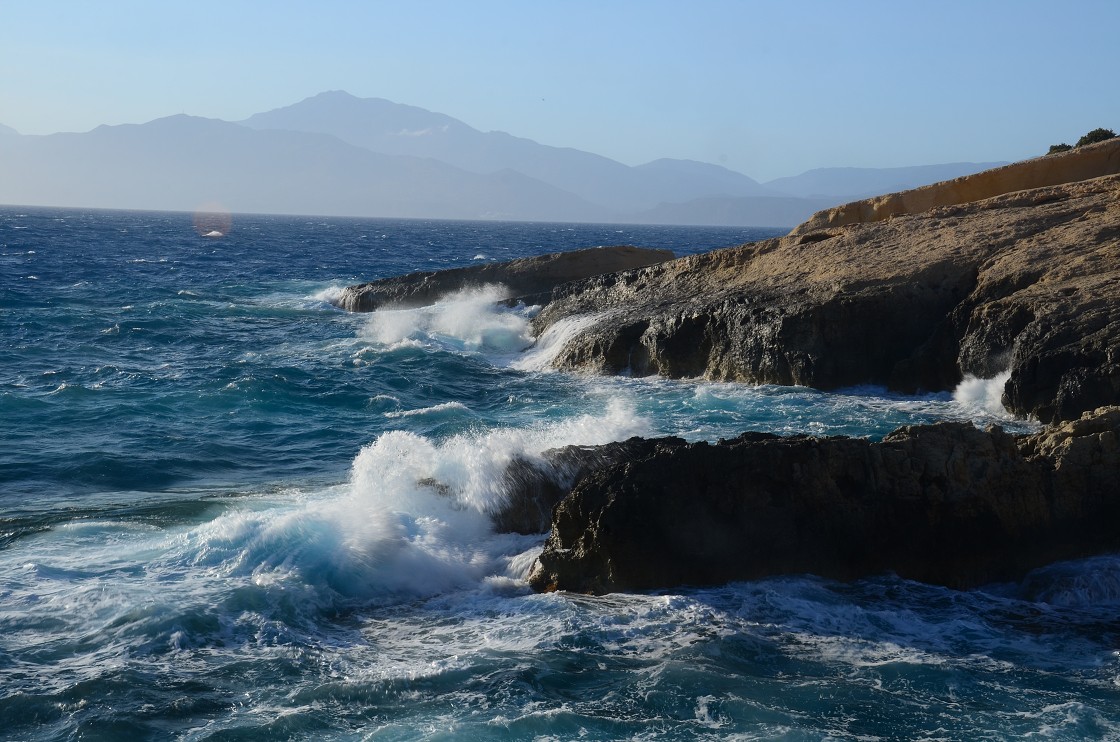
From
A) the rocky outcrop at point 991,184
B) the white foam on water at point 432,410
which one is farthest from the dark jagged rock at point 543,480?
the rocky outcrop at point 991,184

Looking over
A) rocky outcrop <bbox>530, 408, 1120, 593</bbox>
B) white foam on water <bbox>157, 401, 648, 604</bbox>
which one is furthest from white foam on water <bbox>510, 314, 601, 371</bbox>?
rocky outcrop <bbox>530, 408, 1120, 593</bbox>

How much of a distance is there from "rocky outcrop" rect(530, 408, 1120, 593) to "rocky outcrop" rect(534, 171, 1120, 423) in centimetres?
526

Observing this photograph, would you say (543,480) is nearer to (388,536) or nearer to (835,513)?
(388,536)

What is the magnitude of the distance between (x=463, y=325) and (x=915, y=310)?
1342cm

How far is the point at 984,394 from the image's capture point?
16.4 metres

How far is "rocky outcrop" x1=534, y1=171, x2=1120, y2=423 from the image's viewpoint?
15.4m

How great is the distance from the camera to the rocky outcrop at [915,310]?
15.4 meters

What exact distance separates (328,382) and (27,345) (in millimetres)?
9283

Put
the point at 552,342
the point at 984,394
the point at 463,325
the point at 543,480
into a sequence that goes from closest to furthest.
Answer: the point at 543,480
the point at 984,394
the point at 552,342
the point at 463,325

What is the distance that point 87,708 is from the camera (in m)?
7.16

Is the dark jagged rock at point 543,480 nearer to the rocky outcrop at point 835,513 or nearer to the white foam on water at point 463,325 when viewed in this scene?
the rocky outcrop at point 835,513

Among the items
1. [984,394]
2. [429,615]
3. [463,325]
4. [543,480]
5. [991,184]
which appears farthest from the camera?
[463,325]

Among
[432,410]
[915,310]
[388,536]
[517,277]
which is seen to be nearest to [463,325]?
[517,277]

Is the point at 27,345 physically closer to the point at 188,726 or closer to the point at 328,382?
the point at 328,382
